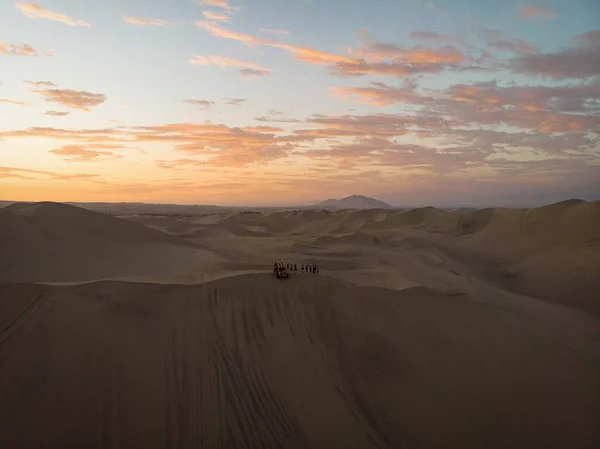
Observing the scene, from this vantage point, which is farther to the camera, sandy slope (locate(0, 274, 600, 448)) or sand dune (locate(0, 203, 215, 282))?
sand dune (locate(0, 203, 215, 282))

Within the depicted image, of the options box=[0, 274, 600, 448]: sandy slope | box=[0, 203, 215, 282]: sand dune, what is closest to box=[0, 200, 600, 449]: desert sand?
box=[0, 274, 600, 448]: sandy slope

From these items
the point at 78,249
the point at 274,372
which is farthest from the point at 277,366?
the point at 78,249

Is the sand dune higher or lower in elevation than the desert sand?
higher

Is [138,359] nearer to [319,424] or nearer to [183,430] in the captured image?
[183,430]

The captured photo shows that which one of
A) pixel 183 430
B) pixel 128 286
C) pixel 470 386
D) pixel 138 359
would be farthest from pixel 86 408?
pixel 470 386

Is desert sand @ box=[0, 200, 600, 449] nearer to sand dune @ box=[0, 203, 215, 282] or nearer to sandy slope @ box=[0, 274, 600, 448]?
sandy slope @ box=[0, 274, 600, 448]

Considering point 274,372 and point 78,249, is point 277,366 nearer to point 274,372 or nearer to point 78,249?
point 274,372

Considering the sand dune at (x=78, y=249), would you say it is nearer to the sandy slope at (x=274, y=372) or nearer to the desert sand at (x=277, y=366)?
the desert sand at (x=277, y=366)

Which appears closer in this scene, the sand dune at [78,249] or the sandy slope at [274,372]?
the sandy slope at [274,372]

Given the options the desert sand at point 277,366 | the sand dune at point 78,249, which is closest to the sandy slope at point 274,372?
the desert sand at point 277,366
